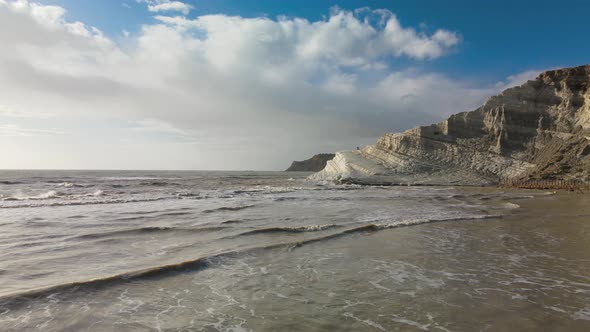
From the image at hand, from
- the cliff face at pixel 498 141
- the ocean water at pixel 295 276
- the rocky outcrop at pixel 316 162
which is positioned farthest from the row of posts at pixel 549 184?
the rocky outcrop at pixel 316 162

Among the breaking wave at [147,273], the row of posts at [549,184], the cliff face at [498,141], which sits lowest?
the breaking wave at [147,273]

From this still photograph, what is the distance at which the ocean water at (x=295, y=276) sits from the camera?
4.27 metres

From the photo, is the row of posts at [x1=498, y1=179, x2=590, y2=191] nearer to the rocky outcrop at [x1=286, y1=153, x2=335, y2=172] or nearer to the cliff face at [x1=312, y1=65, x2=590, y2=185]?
the cliff face at [x1=312, y1=65, x2=590, y2=185]

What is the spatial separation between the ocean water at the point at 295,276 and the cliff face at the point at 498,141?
27.4 meters

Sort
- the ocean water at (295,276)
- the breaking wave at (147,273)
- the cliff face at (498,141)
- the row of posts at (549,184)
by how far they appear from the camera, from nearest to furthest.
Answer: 1. the ocean water at (295,276)
2. the breaking wave at (147,273)
3. the row of posts at (549,184)
4. the cliff face at (498,141)

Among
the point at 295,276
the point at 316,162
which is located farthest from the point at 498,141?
the point at 316,162

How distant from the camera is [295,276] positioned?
6.07m

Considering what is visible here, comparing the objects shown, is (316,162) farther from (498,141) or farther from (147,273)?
(147,273)

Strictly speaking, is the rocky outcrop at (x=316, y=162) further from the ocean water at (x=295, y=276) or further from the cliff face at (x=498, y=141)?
the ocean water at (x=295, y=276)

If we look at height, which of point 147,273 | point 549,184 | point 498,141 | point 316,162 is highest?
point 316,162

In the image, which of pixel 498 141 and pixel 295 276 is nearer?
pixel 295 276

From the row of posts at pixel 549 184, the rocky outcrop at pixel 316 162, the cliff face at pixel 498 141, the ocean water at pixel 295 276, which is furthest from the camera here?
the rocky outcrop at pixel 316 162

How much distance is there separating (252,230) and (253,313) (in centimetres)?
605

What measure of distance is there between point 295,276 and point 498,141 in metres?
41.1
